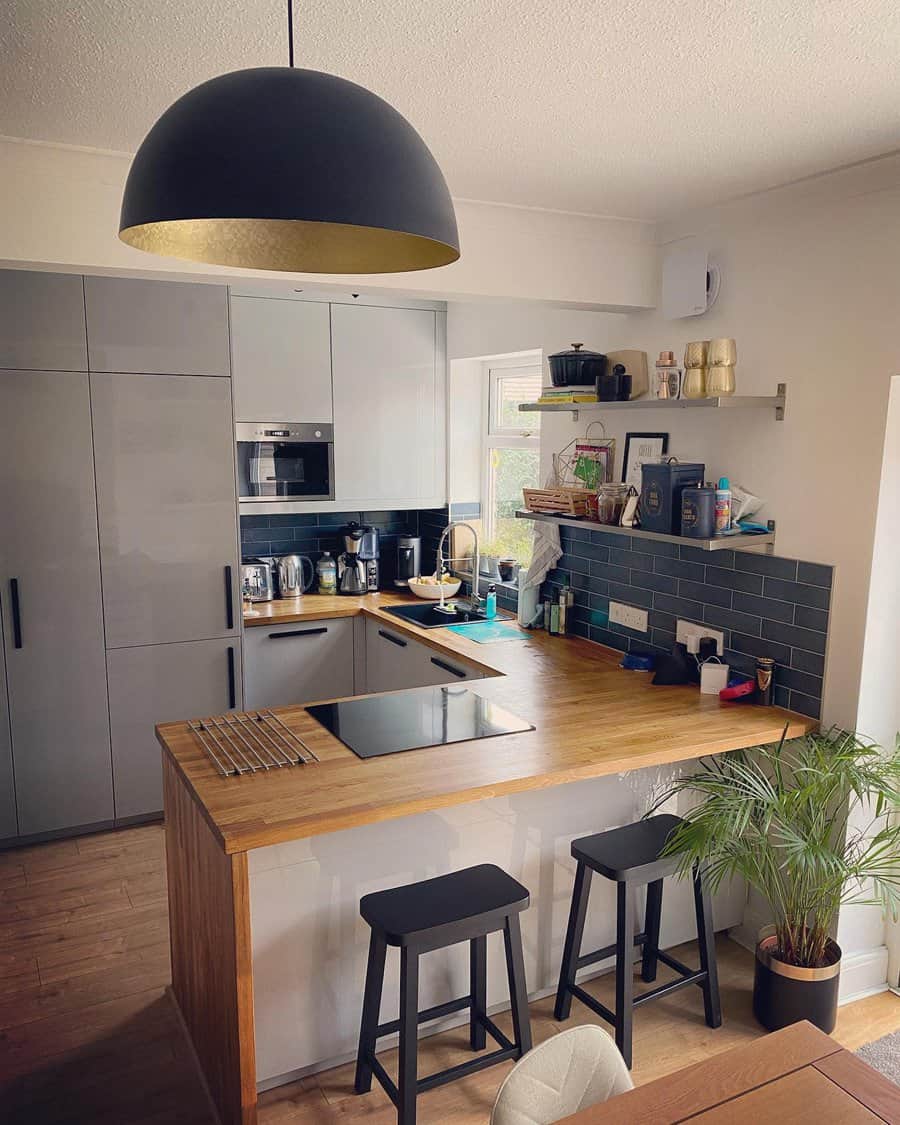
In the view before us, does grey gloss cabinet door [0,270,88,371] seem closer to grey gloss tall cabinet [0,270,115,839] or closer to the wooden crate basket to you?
grey gloss tall cabinet [0,270,115,839]

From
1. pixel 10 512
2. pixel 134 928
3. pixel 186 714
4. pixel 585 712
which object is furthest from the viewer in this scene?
pixel 186 714

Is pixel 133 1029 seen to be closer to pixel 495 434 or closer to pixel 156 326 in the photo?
pixel 156 326

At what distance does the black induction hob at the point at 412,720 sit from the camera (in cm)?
263

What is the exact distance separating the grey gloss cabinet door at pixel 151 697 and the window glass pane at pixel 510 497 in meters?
1.57

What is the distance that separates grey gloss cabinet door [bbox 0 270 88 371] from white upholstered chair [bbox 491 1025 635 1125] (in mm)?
3146

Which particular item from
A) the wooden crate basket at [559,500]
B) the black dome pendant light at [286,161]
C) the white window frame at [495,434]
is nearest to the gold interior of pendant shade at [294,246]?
the black dome pendant light at [286,161]

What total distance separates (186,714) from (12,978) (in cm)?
132

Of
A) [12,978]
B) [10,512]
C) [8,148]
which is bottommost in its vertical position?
[12,978]

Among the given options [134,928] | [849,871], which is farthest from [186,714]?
[849,871]

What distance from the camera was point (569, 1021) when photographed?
271 centimetres

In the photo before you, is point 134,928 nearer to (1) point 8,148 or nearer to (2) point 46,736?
(2) point 46,736

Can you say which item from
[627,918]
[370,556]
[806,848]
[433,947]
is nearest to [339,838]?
[433,947]

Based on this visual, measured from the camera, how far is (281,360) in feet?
14.7

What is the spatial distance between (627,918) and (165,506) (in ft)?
8.24
